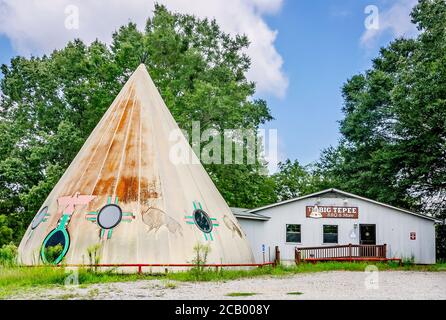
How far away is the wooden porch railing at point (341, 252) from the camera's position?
2114 cm

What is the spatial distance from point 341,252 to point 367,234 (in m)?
2.07

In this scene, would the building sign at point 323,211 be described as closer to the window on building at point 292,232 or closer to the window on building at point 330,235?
the window on building at point 330,235

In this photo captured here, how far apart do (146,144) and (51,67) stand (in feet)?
59.0

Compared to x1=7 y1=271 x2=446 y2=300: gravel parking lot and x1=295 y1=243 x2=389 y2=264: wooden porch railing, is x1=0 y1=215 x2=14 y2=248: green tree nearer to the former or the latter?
x1=7 y1=271 x2=446 y2=300: gravel parking lot

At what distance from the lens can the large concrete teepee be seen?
44.4ft

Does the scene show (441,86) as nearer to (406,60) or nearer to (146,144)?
(406,60)

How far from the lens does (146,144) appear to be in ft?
52.1

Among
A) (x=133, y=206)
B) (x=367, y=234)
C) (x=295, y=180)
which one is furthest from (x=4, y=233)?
(x=295, y=180)

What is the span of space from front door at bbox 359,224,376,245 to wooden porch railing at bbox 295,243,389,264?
1148 mm

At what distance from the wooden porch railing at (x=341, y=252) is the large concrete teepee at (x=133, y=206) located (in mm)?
5433

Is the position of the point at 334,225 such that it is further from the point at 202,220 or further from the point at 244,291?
the point at 244,291

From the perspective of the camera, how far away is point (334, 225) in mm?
22484

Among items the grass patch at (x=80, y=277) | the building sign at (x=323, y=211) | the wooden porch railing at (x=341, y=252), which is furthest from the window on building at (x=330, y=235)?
the grass patch at (x=80, y=277)
